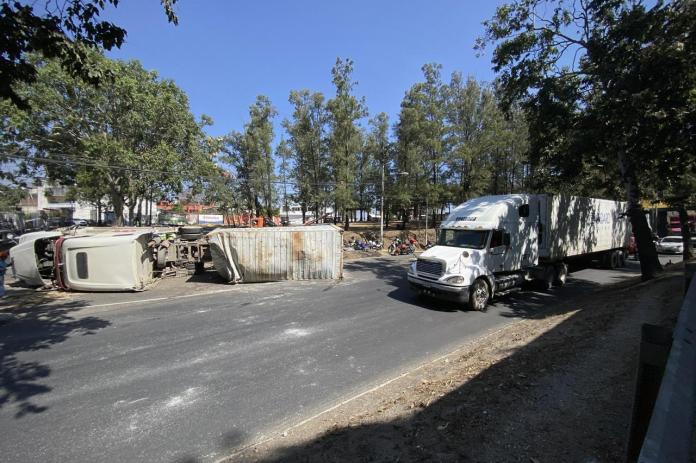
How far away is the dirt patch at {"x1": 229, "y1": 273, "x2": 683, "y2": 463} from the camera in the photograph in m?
3.06

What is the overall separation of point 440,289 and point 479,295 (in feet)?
3.91

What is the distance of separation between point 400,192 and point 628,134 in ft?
72.9

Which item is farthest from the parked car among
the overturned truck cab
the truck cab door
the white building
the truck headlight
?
the white building

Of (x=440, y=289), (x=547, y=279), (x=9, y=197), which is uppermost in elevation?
(x=9, y=197)

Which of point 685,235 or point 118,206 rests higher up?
point 118,206

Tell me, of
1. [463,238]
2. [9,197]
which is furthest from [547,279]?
[9,197]

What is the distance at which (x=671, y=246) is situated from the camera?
77.3 feet

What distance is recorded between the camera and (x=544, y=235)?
12.2 m

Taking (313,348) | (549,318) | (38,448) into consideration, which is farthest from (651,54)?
(38,448)

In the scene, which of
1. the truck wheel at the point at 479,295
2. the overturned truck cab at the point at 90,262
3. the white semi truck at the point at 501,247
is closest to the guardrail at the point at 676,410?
the white semi truck at the point at 501,247

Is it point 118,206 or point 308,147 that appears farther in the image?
point 308,147

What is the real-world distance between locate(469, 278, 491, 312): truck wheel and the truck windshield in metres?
1.14

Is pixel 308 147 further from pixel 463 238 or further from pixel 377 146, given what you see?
pixel 463 238

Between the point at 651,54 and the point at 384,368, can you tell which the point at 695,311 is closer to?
the point at 384,368
